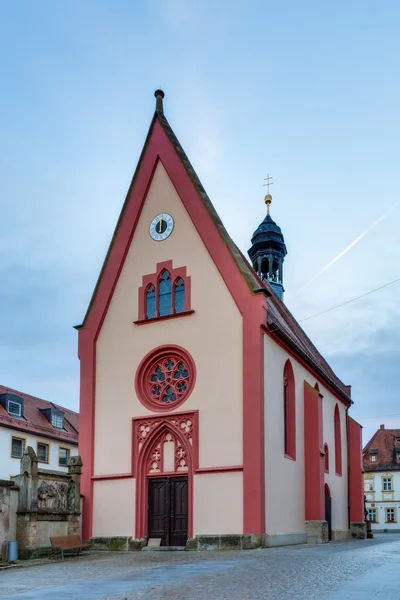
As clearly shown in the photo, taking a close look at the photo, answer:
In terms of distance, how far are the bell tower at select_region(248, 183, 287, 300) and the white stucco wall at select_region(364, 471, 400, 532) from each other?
47555 millimetres

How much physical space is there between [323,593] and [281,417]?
14.3 metres

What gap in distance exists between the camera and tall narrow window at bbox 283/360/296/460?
25266 mm

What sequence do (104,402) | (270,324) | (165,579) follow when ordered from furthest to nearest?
(104,402) < (270,324) < (165,579)

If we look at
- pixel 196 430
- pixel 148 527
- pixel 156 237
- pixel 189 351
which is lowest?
pixel 148 527

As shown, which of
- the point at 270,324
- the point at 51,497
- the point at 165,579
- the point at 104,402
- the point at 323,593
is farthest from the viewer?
the point at 104,402

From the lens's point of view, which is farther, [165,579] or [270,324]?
[270,324]

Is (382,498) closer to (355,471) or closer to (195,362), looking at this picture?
(355,471)

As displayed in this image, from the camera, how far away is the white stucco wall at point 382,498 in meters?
77.8

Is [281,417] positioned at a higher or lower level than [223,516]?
higher

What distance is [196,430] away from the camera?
2319 cm

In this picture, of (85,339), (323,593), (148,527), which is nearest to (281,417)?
(148,527)

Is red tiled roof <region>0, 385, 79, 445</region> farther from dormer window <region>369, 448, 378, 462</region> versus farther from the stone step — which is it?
dormer window <region>369, 448, 378, 462</region>

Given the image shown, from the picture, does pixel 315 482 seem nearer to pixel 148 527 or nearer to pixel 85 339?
pixel 148 527

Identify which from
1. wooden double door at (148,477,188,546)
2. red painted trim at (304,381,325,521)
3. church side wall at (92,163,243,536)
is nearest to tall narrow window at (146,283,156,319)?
church side wall at (92,163,243,536)
